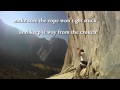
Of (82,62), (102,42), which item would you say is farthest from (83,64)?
(102,42)

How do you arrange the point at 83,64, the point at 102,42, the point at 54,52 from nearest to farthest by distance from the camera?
1. the point at 102,42
2. the point at 83,64
3. the point at 54,52

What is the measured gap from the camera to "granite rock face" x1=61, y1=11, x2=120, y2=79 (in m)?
15.7

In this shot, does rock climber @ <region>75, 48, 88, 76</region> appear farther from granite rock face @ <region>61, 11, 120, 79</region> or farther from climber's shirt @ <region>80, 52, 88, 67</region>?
granite rock face @ <region>61, 11, 120, 79</region>

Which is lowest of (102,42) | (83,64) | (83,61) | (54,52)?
(83,64)

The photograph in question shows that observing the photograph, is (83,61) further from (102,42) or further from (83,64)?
(102,42)

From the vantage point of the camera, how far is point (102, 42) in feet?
53.0

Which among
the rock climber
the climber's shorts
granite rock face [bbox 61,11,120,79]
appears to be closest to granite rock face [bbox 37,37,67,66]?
granite rock face [bbox 61,11,120,79]

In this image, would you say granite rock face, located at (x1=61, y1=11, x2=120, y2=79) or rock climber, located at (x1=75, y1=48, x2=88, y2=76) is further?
rock climber, located at (x1=75, y1=48, x2=88, y2=76)

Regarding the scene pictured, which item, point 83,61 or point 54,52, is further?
point 54,52

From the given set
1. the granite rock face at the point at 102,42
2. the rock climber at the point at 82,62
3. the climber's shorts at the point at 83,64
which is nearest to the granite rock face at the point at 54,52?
the granite rock face at the point at 102,42
